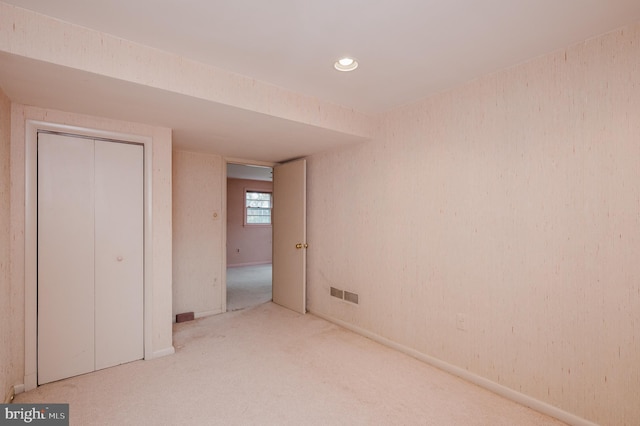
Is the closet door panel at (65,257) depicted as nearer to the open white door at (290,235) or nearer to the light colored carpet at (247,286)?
the light colored carpet at (247,286)

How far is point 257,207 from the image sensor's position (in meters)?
8.96

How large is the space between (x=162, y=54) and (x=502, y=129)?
250 cm

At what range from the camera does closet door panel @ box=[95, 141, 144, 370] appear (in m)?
2.62

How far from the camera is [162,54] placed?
6.73 feet

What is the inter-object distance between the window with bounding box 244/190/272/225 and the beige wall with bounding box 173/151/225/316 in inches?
171

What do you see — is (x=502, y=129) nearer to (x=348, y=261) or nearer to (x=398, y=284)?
(x=398, y=284)

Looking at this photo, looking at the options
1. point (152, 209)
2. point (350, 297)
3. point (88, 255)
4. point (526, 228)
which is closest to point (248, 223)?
point (350, 297)

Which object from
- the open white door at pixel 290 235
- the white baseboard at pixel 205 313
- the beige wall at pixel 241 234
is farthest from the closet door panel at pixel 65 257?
the beige wall at pixel 241 234

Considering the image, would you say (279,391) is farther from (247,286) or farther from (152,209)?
(247,286)

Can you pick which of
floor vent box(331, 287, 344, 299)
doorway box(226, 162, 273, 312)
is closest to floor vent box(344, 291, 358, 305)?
floor vent box(331, 287, 344, 299)

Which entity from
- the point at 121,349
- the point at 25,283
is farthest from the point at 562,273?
the point at 25,283

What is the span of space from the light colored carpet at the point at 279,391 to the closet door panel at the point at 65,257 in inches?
8.6

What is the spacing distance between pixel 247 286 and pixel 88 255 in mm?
3540

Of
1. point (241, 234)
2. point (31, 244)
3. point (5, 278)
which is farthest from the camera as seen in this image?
point (241, 234)
